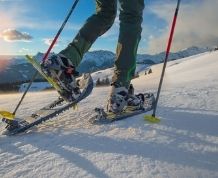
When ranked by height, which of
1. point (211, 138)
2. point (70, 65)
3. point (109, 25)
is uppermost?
point (109, 25)

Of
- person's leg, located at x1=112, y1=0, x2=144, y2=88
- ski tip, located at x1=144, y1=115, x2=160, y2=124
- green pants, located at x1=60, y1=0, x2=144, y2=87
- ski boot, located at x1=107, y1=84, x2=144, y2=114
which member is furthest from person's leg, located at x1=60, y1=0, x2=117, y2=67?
ski tip, located at x1=144, y1=115, x2=160, y2=124

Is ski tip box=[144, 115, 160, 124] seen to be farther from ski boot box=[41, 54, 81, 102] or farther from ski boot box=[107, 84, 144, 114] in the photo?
ski boot box=[41, 54, 81, 102]

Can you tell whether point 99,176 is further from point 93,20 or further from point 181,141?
point 93,20

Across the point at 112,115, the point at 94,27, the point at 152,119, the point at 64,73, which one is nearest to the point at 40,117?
the point at 64,73

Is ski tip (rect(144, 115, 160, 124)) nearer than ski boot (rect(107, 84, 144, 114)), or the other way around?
ski tip (rect(144, 115, 160, 124))

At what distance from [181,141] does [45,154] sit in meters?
1.34

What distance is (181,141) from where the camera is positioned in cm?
350

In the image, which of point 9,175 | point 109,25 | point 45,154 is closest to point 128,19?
point 109,25

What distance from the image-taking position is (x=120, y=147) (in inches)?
130

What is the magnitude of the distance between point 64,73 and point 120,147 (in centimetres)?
136

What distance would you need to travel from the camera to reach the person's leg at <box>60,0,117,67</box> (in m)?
4.77

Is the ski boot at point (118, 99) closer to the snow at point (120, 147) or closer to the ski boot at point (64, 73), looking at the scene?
the snow at point (120, 147)

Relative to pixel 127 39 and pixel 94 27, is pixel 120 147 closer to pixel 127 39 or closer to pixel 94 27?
pixel 127 39

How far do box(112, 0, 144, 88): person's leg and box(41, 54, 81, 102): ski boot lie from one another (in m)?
0.54
